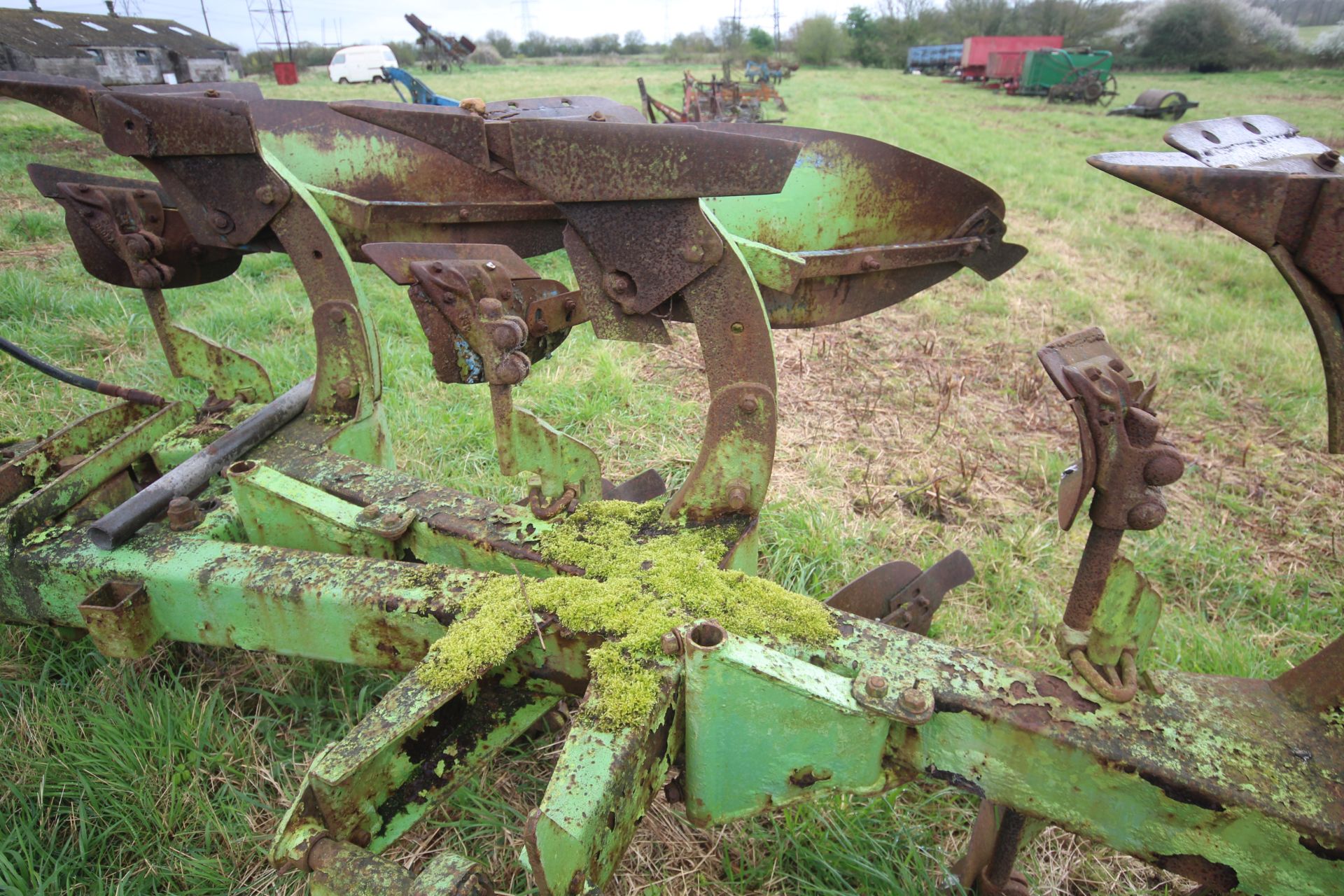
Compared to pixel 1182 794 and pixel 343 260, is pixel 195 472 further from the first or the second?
pixel 1182 794

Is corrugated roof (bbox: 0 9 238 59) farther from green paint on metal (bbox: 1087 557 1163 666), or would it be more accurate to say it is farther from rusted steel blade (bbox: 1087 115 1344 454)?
green paint on metal (bbox: 1087 557 1163 666)

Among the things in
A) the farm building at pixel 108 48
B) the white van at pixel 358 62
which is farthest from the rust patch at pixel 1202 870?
the white van at pixel 358 62

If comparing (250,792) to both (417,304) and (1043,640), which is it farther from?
(1043,640)

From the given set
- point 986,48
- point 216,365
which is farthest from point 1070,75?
point 216,365

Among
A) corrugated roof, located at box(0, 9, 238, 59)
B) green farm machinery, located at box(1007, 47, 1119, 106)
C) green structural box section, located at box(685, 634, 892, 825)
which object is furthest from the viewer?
green farm machinery, located at box(1007, 47, 1119, 106)

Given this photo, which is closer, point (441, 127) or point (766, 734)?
point (766, 734)

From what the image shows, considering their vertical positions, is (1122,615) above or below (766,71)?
below

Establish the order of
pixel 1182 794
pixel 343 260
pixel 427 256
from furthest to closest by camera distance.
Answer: pixel 343 260 → pixel 427 256 → pixel 1182 794

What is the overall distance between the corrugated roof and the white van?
17011 mm

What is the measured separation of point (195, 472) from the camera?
2.08m

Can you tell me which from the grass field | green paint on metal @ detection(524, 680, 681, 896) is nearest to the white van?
the grass field

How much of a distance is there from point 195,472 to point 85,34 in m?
11.5

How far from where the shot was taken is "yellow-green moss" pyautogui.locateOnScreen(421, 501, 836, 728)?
141cm

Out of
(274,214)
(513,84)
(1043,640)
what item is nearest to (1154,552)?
(1043,640)
